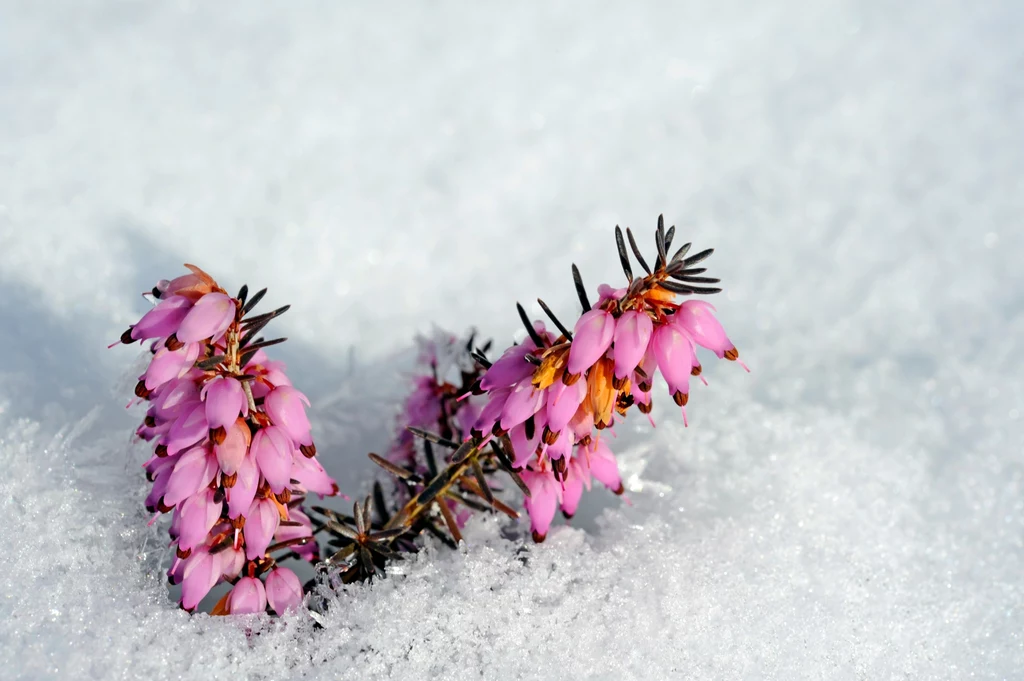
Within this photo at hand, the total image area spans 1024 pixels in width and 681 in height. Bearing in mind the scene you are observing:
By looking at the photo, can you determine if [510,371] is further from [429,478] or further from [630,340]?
[429,478]

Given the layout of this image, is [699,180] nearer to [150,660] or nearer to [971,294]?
[971,294]

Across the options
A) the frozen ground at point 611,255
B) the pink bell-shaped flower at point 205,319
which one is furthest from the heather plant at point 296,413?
the frozen ground at point 611,255

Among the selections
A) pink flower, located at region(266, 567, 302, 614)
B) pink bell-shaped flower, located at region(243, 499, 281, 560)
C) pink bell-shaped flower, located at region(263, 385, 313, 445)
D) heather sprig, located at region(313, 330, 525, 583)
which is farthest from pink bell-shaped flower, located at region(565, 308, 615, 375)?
pink flower, located at region(266, 567, 302, 614)

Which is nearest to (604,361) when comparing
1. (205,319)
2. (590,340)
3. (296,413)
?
(590,340)

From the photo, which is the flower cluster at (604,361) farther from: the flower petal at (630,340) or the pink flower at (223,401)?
the pink flower at (223,401)

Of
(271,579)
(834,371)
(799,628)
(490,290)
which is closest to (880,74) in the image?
(834,371)
